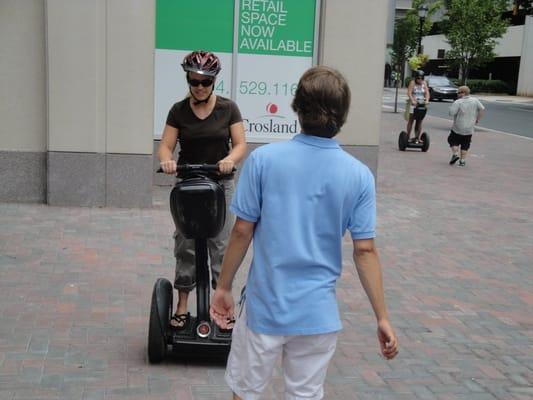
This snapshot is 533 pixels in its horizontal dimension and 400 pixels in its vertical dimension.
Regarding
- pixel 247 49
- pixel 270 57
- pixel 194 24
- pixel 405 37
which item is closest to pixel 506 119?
pixel 405 37

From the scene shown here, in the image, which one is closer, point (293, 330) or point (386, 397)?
point (293, 330)

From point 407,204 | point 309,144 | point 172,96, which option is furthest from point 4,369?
point 407,204

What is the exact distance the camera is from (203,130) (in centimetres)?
439

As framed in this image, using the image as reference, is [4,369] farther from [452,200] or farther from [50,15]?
[452,200]

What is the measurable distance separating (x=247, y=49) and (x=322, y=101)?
742 cm

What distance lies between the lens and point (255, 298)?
2.92 m

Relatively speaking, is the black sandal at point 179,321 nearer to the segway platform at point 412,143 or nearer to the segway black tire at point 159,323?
the segway black tire at point 159,323

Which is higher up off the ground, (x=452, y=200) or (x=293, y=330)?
(x=293, y=330)

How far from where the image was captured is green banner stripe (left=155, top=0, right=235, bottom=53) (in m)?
9.79

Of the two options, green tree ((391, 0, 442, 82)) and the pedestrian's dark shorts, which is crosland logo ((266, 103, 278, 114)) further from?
green tree ((391, 0, 442, 82))

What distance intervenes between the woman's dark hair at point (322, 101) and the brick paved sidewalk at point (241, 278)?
1904 mm

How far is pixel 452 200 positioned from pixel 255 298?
8.29m

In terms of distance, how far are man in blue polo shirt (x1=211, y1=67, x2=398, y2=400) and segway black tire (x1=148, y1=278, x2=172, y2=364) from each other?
1473 mm

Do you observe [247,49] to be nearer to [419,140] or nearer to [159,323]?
[159,323]
